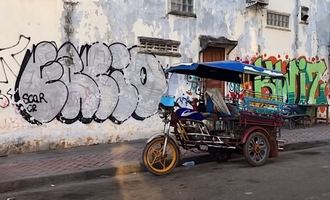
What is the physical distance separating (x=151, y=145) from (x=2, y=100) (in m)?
3.94

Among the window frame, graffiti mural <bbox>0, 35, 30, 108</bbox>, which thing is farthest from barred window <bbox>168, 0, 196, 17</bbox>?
graffiti mural <bbox>0, 35, 30, 108</bbox>

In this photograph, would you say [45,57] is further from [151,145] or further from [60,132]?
[151,145]

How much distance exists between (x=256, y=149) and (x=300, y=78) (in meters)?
8.33

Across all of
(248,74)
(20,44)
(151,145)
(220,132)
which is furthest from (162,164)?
(20,44)

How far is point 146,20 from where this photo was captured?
13289mm

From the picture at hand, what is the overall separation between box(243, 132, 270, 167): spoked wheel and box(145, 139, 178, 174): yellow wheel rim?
1572mm

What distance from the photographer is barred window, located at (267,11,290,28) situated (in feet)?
54.4

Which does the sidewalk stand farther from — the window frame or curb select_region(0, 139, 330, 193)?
the window frame

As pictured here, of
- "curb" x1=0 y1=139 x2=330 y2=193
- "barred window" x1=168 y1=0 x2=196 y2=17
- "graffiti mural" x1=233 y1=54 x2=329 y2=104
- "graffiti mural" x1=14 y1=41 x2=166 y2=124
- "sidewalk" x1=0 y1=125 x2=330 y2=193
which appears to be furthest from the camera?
"graffiti mural" x1=233 y1=54 x2=329 y2=104

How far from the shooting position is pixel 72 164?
32.3ft

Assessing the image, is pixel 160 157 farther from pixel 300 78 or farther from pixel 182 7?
pixel 300 78

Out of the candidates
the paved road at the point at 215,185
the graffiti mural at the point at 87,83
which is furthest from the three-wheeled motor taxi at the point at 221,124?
the graffiti mural at the point at 87,83

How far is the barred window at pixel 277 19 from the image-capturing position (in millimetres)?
16594

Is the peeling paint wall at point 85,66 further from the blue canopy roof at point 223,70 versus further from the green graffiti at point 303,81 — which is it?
the green graffiti at point 303,81
